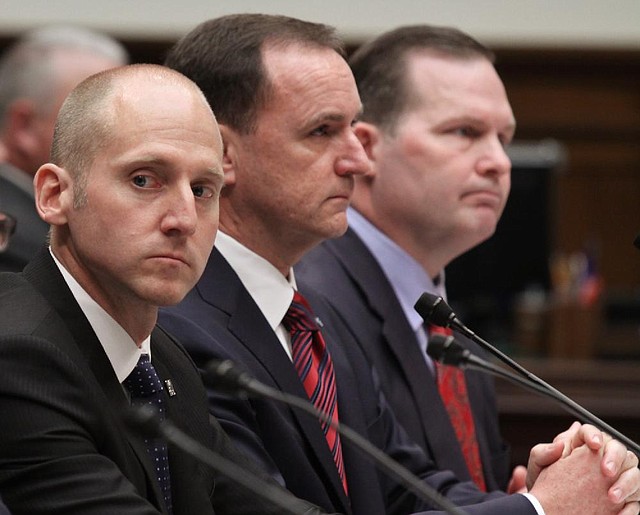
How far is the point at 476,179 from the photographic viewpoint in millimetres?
3123

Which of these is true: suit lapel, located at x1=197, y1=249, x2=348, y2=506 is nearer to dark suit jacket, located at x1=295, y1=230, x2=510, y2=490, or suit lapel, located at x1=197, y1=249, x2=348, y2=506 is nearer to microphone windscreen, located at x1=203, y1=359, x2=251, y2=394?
dark suit jacket, located at x1=295, y1=230, x2=510, y2=490

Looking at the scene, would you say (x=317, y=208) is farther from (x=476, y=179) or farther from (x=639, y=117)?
(x=639, y=117)

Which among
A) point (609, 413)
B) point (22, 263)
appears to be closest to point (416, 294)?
point (22, 263)

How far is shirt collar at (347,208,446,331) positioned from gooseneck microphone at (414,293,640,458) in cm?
104

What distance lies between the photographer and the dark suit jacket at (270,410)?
2.23 metres

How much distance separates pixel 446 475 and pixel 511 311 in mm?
2728

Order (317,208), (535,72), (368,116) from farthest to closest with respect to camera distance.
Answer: (535,72), (368,116), (317,208)

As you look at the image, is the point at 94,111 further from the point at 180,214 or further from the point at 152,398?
the point at 152,398

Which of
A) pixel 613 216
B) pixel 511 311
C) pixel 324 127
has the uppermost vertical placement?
pixel 324 127

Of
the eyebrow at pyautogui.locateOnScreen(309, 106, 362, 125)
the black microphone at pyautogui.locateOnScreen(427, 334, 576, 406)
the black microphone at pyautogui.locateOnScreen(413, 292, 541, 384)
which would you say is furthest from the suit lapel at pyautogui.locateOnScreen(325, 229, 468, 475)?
the black microphone at pyautogui.locateOnScreen(427, 334, 576, 406)

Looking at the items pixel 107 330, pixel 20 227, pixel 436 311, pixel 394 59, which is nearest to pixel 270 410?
pixel 436 311

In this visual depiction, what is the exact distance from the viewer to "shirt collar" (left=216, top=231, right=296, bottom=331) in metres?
2.44

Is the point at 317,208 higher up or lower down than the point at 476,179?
higher up

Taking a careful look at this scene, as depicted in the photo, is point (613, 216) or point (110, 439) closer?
point (110, 439)
